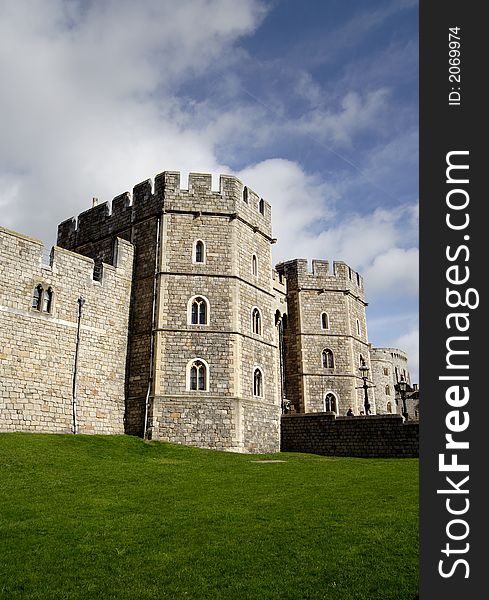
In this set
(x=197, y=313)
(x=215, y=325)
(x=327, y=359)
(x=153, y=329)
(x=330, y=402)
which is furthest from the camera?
(x=327, y=359)

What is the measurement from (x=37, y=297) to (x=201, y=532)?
13636mm

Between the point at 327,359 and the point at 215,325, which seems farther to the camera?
the point at 327,359

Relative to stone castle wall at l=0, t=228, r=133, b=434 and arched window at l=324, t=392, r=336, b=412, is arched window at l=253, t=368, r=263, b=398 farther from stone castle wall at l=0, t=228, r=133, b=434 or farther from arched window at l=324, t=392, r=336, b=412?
arched window at l=324, t=392, r=336, b=412

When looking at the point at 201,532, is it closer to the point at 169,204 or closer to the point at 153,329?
the point at 153,329

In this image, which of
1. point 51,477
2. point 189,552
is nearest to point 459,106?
point 189,552

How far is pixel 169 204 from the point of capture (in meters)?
23.7

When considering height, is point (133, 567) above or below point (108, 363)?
below

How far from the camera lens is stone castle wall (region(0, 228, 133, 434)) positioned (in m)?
18.5

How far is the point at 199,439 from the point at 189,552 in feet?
43.2

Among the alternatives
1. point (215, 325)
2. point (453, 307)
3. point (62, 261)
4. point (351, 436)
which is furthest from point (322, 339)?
point (453, 307)

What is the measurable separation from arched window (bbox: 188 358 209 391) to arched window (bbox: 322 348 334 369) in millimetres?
12227

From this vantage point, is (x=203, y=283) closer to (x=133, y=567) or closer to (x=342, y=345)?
(x=342, y=345)

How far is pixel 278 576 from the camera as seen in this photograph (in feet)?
22.2

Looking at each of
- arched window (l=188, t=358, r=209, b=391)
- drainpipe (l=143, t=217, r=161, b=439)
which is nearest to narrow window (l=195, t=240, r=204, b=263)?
drainpipe (l=143, t=217, r=161, b=439)
